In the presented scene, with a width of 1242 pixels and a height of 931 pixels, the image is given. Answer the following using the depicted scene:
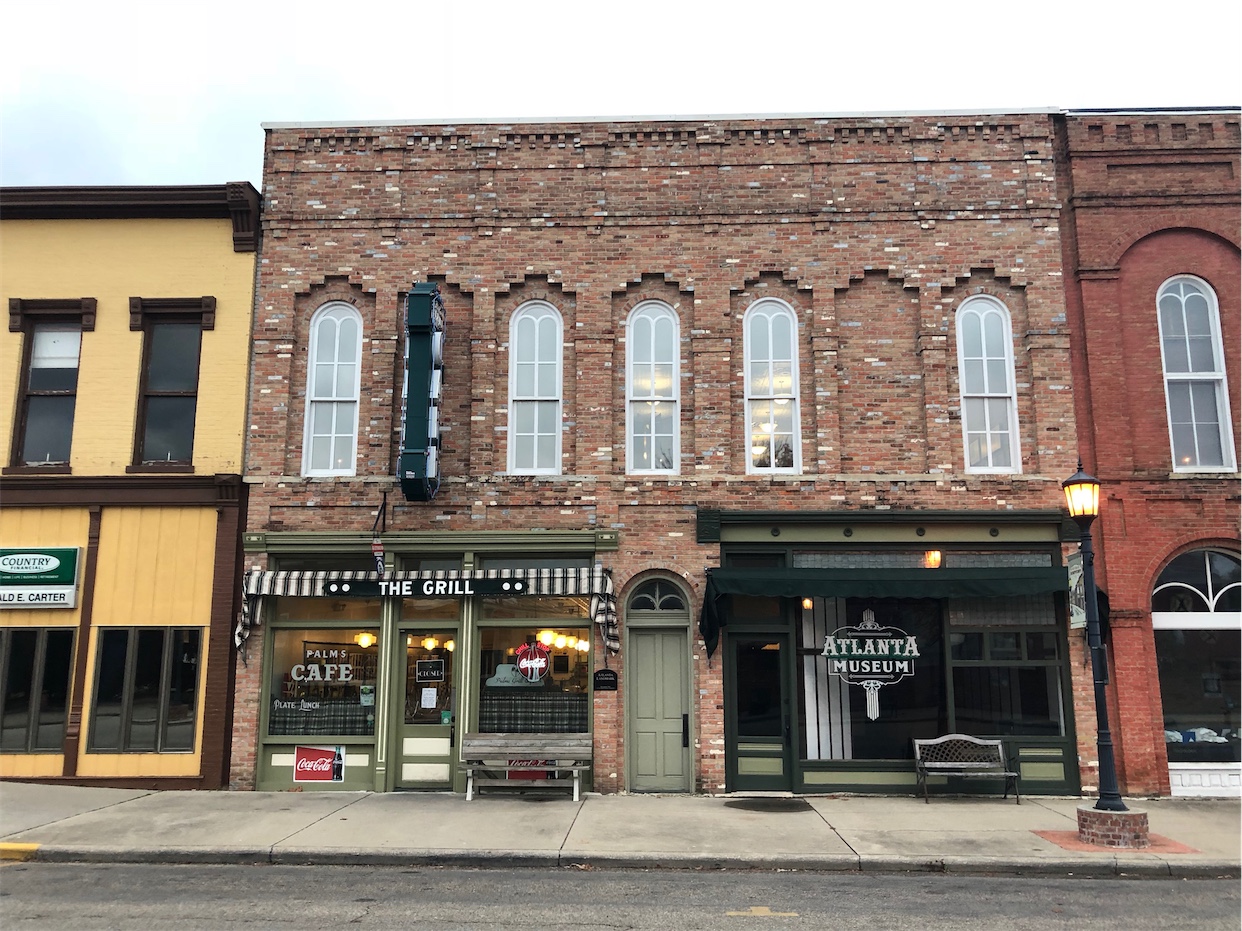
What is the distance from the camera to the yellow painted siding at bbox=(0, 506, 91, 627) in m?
13.2

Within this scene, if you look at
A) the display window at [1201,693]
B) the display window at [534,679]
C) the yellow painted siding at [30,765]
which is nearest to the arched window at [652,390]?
the display window at [534,679]

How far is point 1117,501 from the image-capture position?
42.5ft

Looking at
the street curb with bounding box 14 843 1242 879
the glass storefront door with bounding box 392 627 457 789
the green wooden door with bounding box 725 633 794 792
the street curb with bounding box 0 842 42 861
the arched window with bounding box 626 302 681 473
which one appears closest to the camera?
the street curb with bounding box 14 843 1242 879

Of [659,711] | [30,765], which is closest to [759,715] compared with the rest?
[659,711]

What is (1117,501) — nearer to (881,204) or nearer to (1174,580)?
(1174,580)

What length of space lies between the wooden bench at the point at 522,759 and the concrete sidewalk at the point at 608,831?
267 mm

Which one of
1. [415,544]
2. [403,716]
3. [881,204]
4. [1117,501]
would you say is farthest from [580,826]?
[881,204]

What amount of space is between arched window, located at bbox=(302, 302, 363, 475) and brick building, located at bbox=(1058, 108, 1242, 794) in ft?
36.1

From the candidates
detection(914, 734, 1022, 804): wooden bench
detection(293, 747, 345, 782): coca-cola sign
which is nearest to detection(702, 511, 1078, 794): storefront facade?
detection(914, 734, 1022, 804): wooden bench

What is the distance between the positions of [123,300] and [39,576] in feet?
14.4

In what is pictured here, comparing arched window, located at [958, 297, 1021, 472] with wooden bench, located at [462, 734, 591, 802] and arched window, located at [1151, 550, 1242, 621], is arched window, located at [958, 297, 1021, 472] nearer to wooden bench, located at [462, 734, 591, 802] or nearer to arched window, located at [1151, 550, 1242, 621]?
arched window, located at [1151, 550, 1242, 621]

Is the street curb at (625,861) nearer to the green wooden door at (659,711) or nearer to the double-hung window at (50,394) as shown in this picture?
the green wooden door at (659,711)

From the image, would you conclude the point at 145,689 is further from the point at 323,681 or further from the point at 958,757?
the point at 958,757

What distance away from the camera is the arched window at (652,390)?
13.5 m
